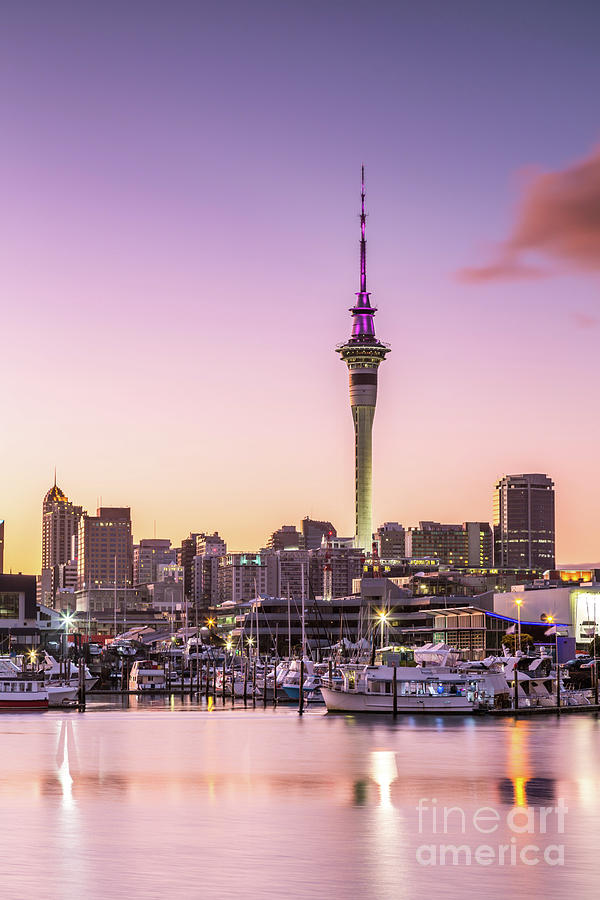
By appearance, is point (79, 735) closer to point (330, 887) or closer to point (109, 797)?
point (109, 797)

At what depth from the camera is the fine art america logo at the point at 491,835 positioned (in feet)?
151

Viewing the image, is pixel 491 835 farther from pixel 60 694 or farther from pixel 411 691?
pixel 60 694

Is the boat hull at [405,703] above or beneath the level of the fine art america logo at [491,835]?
beneath

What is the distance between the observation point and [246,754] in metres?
91.1

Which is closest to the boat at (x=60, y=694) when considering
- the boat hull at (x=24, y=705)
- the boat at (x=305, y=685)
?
the boat hull at (x=24, y=705)

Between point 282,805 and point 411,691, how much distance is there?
67.6 meters

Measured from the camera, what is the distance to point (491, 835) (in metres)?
51.6

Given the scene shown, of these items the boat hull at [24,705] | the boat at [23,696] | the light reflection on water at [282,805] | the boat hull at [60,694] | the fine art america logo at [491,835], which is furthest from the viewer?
the boat hull at [60,694]

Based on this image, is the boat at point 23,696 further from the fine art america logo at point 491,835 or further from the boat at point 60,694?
the fine art america logo at point 491,835

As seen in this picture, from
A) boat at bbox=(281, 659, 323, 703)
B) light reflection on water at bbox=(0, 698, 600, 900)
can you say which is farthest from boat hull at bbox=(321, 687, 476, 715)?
boat at bbox=(281, 659, 323, 703)

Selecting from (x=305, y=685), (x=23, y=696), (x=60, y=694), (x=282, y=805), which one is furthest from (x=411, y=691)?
(x=282, y=805)

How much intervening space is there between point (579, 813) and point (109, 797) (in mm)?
22221

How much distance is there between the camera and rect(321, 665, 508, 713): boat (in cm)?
12650

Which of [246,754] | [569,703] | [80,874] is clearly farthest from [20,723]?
[80,874]
